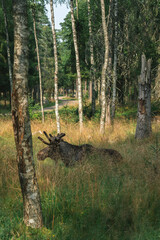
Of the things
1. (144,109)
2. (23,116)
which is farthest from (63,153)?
(144,109)

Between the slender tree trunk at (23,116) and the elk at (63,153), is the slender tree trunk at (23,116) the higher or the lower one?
the higher one

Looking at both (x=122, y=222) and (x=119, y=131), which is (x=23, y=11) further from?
(x=119, y=131)

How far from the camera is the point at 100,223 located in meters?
2.75

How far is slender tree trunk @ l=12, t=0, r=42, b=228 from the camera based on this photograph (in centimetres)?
233

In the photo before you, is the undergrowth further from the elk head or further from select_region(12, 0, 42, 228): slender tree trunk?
the elk head

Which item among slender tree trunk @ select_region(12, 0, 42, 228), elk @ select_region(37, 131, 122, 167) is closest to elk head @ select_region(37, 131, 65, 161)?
elk @ select_region(37, 131, 122, 167)

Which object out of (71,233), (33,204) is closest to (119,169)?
(71,233)

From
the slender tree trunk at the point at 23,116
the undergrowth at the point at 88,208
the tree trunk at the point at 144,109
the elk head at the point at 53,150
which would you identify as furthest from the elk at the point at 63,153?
the tree trunk at the point at 144,109

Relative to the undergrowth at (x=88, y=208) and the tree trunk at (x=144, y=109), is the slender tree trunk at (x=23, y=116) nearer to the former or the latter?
the undergrowth at (x=88, y=208)

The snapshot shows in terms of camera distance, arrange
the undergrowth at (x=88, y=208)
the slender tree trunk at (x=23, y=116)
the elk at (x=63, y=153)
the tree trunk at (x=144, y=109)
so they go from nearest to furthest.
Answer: the slender tree trunk at (x=23, y=116)
the undergrowth at (x=88, y=208)
the elk at (x=63, y=153)
the tree trunk at (x=144, y=109)

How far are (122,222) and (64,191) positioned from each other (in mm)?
1096

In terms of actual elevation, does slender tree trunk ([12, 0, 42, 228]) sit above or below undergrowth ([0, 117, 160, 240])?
above

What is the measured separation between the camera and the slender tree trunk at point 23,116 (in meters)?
2.33

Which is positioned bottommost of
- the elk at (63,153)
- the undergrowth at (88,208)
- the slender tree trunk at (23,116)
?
the undergrowth at (88,208)
